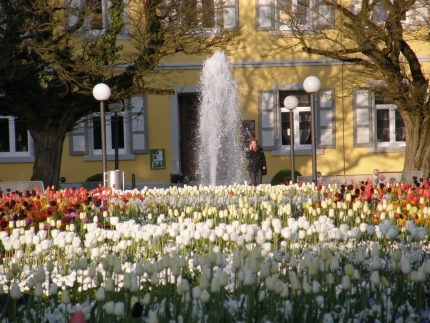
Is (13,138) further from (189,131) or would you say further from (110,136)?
(189,131)

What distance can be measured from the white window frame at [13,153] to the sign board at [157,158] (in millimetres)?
3450

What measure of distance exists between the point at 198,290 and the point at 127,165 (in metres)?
18.7

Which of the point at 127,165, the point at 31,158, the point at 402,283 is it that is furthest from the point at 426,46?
the point at 402,283

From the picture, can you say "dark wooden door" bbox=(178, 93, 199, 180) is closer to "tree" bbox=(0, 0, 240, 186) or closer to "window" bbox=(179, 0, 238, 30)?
"window" bbox=(179, 0, 238, 30)

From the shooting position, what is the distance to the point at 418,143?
17.3 m

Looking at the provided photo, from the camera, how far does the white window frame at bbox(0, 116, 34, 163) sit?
2214cm

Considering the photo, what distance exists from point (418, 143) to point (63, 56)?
8.04 metres

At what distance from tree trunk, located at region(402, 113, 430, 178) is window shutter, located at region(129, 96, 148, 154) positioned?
26.0 feet

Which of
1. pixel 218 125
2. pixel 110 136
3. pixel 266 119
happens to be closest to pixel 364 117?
pixel 266 119

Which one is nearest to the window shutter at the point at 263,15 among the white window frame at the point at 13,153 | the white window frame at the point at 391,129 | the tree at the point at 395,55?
the white window frame at the point at 391,129

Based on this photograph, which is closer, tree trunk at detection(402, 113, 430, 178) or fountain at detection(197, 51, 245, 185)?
fountain at detection(197, 51, 245, 185)

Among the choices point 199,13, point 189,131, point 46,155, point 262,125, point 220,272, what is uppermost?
point 199,13

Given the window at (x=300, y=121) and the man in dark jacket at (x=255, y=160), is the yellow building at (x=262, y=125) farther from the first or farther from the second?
the man in dark jacket at (x=255, y=160)

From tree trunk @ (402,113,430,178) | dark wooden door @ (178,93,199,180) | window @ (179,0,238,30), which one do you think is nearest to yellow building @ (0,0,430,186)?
dark wooden door @ (178,93,199,180)
